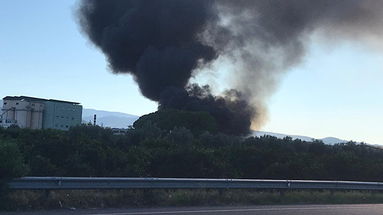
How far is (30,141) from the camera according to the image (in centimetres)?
1762

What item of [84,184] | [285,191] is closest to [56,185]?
[84,184]

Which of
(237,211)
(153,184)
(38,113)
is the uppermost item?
(38,113)

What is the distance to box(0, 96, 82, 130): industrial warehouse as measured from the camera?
4650 cm

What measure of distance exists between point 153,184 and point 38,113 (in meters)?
36.7

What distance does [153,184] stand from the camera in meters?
13.1

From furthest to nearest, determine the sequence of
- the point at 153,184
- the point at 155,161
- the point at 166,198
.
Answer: the point at 155,161
the point at 166,198
the point at 153,184

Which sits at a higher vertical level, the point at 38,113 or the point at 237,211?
the point at 38,113

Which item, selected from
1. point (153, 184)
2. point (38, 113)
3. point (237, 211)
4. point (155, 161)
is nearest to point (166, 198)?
point (153, 184)

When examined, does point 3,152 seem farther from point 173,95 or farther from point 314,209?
point 173,95

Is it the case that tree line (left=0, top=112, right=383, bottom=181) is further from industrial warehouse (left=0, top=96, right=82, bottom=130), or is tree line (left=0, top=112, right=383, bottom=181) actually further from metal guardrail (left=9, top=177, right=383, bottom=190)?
industrial warehouse (left=0, top=96, right=82, bottom=130)

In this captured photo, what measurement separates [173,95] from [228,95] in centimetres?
806

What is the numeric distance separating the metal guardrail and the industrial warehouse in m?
32.5

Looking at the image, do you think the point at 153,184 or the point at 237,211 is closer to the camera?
the point at 237,211

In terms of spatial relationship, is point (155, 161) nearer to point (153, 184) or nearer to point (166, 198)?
point (166, 198)
